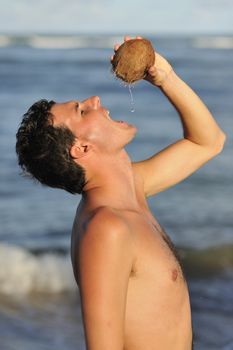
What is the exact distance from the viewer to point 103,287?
2.95 m

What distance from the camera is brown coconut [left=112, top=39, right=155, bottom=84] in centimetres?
368

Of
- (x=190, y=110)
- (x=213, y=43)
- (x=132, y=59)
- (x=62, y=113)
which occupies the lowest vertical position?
(x=213, y=43)

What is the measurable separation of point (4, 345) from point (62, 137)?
3.10m

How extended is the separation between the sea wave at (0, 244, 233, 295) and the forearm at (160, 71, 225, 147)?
3.80m

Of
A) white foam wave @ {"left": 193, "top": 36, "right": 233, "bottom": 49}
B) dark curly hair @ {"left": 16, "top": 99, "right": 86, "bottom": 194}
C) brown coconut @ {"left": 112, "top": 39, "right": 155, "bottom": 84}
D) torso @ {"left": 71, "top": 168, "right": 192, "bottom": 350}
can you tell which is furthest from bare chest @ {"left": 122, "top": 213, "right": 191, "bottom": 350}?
white foam wave @ {"left": 193, "top": 36, "right": 233, "bottom": 49}

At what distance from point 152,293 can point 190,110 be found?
90 cm

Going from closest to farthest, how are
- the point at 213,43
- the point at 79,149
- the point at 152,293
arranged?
the point at 152,293 < the point at 79,149 < the point at 213,43

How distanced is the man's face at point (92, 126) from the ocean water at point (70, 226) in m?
2.98

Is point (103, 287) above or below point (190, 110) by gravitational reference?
below

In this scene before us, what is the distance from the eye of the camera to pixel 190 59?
2672 cm

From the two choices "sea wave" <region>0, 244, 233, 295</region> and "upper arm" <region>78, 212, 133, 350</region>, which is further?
"sea wave" <region>0, 244, 233, 295</region>

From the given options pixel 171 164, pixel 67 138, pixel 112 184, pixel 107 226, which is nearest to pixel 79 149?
pixel 67 138

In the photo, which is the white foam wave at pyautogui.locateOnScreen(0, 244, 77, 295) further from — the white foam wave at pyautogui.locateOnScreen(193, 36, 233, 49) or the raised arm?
the white foam wave at pyautogui.locateOnScreen(193, 36, 233, 49)

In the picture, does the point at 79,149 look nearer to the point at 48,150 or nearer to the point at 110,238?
the point at 48,150
